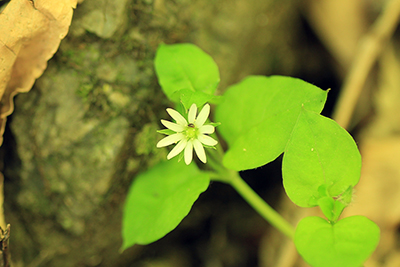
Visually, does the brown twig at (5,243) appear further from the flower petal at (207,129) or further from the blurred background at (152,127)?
the flower petal at (207,129)

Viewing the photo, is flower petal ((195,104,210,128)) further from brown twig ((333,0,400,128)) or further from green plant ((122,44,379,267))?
brown twig ((333,0,400,128))

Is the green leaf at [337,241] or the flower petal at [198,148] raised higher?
the flower petal at [198,148]

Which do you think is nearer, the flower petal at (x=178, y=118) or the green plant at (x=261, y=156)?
the green plant at (x=261, y=156)

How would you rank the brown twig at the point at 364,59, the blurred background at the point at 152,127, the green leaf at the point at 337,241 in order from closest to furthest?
the green leaf at the point at 337,241 < the blurred background at the point at 152,127 < the brown twig at the point at 364,59

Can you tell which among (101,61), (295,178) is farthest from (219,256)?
(101,61)

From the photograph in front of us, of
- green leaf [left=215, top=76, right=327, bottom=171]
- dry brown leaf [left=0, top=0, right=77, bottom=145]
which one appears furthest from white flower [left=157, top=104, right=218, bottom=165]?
dry brown leaf [left=0, top=0, right=77, bottom=145]

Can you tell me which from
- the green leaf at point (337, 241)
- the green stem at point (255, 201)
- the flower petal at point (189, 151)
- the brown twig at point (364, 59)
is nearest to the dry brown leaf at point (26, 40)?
the flower petal at point (189, 151)

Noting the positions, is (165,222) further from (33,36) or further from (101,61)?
(33,36)
